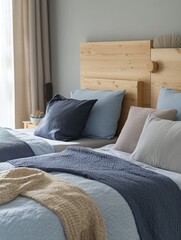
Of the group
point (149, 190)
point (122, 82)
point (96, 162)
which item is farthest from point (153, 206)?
point (122, 82)

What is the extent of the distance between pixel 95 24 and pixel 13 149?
5.08ft

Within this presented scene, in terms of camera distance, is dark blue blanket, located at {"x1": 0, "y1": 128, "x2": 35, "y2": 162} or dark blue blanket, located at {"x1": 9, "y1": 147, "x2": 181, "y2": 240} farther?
dark blue blanket, located at {"x1": 0, "y1": 128, "x2": 35, "y2": 162}

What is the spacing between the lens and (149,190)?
2164 millimetres

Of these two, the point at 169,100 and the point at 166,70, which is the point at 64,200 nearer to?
the point at 169,100

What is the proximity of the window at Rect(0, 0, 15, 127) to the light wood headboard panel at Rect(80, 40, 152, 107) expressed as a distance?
914 millimetres

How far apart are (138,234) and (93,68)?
2.24 m

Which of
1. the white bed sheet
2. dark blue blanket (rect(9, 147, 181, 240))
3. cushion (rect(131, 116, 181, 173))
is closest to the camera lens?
dark blue blanket (rect(9, 147, 181, 240))

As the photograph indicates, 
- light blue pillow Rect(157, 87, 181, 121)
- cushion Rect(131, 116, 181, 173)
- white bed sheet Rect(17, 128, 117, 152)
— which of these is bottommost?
white bed sheet Rect(17, 128, 117, 152)

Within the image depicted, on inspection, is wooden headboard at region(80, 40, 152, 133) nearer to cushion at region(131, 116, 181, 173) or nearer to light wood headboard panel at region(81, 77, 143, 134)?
light wood headboard panel at region(81, 77, 143, 134)

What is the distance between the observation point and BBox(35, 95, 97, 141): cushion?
11.5 feet

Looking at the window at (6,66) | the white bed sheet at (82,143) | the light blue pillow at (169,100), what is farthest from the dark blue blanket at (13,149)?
the window at (6,66)

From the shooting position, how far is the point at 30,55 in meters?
4.68

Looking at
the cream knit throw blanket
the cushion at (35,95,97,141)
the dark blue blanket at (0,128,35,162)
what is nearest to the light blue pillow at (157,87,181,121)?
the cushion at (35,95,97,141)

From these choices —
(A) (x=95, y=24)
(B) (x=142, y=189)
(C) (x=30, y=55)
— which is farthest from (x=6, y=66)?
(B) (x=142, y=189)
